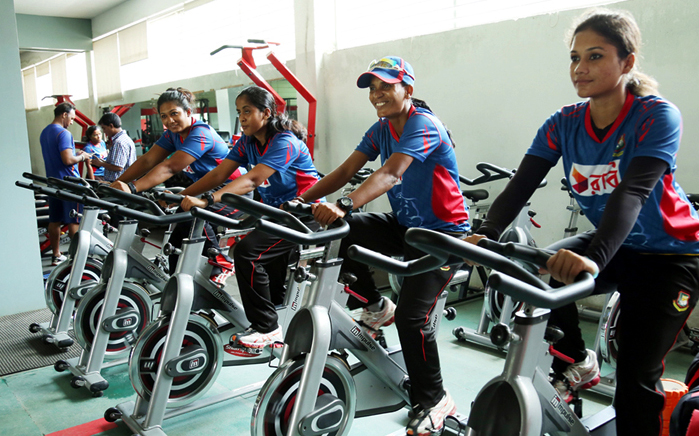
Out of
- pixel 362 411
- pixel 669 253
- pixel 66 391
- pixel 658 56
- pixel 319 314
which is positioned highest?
pixel 658 56

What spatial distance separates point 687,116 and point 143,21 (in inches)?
359

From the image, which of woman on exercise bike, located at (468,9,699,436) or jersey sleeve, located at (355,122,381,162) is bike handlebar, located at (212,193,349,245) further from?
jersey sleeve, located at (355,122,381,162)

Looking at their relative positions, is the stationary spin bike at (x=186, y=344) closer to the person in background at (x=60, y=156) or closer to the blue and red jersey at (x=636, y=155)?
the blue and red jersey at (x=636, y=155)

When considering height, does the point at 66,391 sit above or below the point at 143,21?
below

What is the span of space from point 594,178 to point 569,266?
588 millimetres

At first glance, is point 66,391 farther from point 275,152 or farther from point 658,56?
point 658,56

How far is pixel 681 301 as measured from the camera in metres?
1.53

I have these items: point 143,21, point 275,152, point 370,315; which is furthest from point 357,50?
point 143,21

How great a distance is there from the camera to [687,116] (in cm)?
334

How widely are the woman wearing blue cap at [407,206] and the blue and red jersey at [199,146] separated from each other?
1.25 m

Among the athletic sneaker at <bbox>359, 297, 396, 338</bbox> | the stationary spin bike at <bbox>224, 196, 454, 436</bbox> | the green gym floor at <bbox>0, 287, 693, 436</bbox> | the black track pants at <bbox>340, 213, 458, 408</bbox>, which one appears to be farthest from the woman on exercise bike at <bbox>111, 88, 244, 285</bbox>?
the black track pants at <bbox>340, 213, 458, 408</bbox>

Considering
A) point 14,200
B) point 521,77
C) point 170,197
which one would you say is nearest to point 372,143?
point 170,197

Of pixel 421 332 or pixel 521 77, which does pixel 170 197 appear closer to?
pixel 421 332

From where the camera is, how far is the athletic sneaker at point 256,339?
2764 mm
